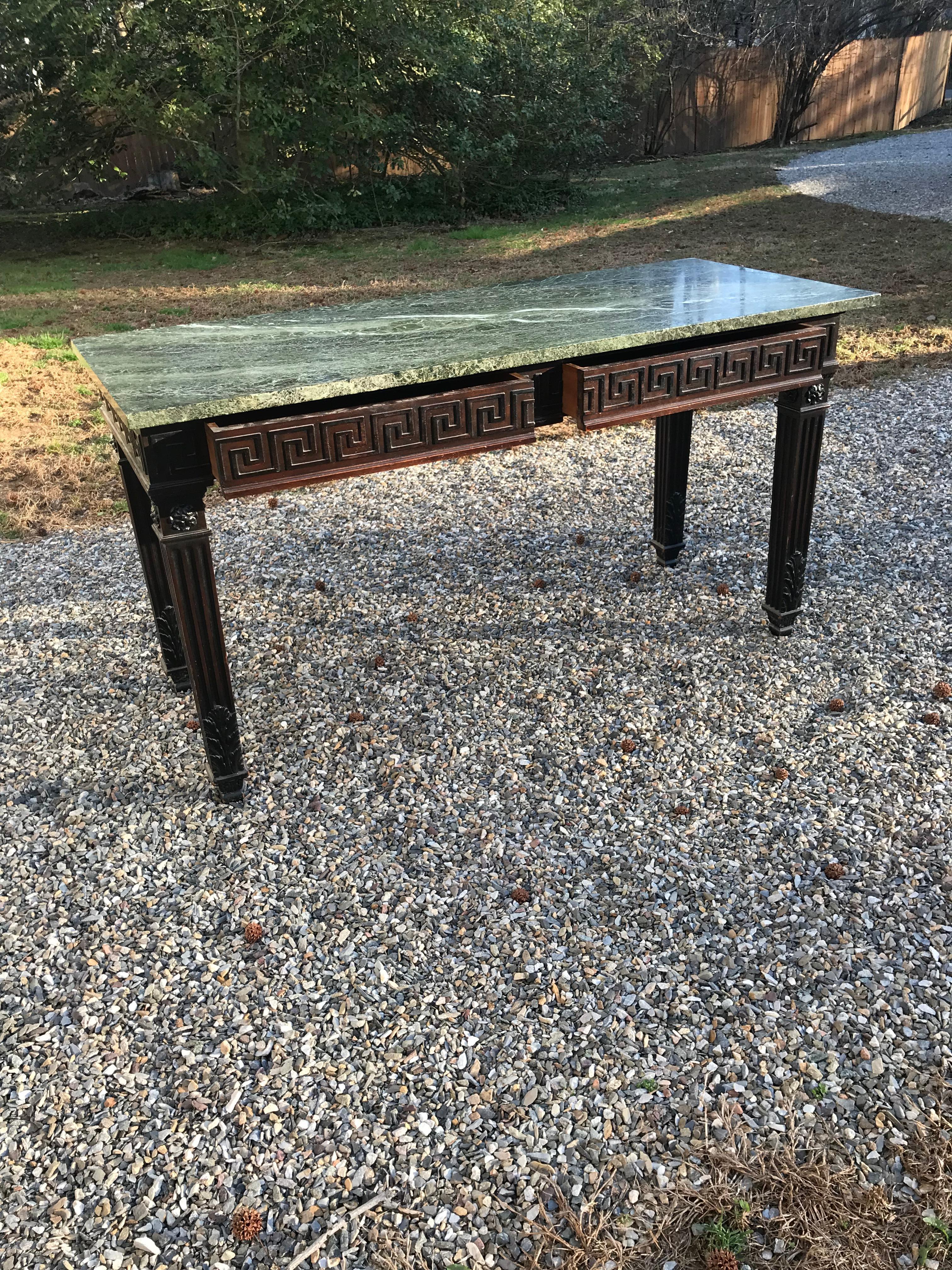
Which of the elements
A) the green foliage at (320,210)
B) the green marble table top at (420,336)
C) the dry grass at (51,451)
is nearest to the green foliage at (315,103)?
the green foliage at (320,210)

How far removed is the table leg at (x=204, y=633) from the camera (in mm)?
2432

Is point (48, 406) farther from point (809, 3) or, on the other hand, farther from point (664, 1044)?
point (809, 3)

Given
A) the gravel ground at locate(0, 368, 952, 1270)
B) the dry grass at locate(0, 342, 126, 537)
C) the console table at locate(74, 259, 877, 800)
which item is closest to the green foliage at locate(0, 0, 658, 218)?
the dry grass at locate(0, 342, 126, 537)

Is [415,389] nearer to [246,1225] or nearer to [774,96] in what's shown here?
[246,1225]

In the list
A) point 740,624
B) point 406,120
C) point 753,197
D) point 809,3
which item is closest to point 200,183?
point 406,120

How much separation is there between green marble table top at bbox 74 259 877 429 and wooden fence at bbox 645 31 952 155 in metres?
19.2

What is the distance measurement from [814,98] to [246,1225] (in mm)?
23801

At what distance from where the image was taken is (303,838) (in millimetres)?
2701

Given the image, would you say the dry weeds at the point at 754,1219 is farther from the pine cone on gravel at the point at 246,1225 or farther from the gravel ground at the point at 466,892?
the pine cone on gravel at the point at 246,1225

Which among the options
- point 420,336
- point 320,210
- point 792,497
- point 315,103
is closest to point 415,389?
point 420,336

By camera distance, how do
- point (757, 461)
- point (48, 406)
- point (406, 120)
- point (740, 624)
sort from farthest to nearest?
point (406, 120) < point (48, 406) < point (757, 461) < point (740, 624)

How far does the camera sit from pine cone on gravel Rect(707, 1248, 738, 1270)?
1.58 metres

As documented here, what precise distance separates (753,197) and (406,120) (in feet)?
16.7

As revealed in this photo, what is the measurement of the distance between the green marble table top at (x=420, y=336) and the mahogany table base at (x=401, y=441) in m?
0.07
